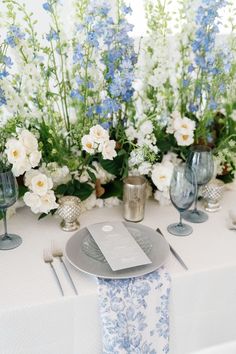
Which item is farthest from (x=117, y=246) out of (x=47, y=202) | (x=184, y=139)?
(x=184, y=139)

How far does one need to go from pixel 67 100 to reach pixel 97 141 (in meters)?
0.24

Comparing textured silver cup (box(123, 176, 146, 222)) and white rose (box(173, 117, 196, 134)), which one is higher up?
white rose (box(173, 117, 196, 134))

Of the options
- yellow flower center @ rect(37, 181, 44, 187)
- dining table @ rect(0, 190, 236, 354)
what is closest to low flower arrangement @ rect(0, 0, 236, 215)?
yellow flower center @ rect(37, 181, 44, 187)

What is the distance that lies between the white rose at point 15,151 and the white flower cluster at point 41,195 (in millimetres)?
86

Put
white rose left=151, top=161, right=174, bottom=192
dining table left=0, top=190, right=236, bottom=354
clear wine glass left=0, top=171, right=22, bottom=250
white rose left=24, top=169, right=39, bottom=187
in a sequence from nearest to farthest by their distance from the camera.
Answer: dining table left=0, top=190, right=236, bottom=354
clear wine glass left=0, top=171, right=22, bottom=250
white rose left=24, top=169, right=39, bottom=187
white rose left=151, top=161, right=174, bottom=192

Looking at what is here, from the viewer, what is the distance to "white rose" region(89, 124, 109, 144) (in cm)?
133

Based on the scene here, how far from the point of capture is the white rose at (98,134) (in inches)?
52.3

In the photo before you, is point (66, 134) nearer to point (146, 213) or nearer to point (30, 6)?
point (146, 213)

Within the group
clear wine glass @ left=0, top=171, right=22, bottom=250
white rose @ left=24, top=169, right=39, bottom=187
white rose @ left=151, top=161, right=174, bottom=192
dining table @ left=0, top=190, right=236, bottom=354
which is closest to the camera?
dining table @ left=0, top=190, right=236, bottom=354

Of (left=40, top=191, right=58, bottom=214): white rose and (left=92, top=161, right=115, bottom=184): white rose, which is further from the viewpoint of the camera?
(left=92, top=161, right=115, bottom=184): white rose

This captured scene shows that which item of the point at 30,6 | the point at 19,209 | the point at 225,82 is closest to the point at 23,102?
the point at 19,209

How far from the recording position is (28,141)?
1286mm

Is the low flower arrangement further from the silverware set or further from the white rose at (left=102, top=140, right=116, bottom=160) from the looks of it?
the silverware set

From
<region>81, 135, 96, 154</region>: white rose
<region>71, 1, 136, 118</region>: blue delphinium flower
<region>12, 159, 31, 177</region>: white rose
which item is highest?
<region>71, 1, 136, 118</region>: blue delphinium flower
